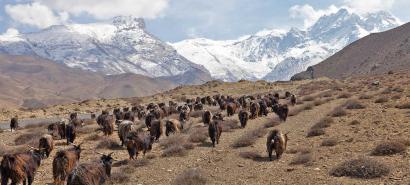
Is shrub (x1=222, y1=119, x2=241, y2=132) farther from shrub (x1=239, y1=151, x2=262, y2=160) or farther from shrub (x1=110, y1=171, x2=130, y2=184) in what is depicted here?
shrub (x1=110, y1=171, x2=130, y2=184)

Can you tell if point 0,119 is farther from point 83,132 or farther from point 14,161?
point 14,161

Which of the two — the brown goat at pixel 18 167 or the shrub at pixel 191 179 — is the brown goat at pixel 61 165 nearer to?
the brown goat at pixel 18 167

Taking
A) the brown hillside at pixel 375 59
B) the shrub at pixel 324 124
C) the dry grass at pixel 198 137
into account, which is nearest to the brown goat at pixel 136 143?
the dry grass at pixel 198 137

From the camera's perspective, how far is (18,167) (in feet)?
50.4

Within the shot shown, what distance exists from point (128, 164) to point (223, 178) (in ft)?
14.3

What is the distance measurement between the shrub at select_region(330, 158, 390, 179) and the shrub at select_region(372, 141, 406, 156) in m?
2.02

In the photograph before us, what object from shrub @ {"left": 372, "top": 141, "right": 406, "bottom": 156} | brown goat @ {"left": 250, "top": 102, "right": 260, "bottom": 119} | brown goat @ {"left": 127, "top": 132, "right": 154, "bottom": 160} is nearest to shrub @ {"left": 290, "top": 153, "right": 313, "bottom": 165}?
shrub @ {"left": 372, "top": 141, "right": 406, "bottom": 156}

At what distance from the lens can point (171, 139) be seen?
24.6 m

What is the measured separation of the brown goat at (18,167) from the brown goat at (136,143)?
5.23 m

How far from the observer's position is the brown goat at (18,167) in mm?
15109

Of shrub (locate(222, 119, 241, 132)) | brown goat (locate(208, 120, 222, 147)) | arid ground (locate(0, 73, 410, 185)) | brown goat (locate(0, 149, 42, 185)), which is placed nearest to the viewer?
brown goat (locate(0, 149, 42, 185))

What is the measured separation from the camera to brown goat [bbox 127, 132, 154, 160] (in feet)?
69.3

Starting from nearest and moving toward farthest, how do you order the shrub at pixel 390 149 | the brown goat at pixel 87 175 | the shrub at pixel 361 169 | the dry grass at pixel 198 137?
1. the brown goat at pixel 87 175
2. the shrub at pixel 361 169
3. the shrub at pixel 390 149
4. the dry grass at pixel 198 137

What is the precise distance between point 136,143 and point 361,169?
9538 mm
